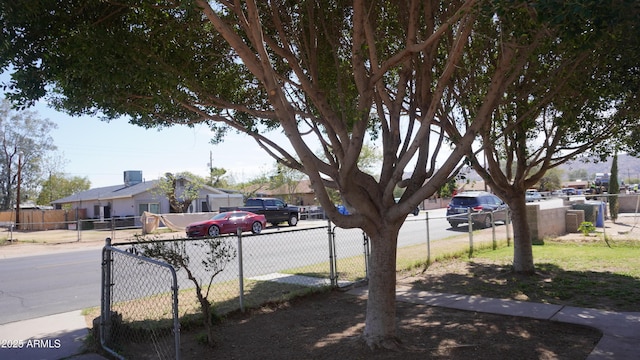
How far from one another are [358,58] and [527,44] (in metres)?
→ 2.25

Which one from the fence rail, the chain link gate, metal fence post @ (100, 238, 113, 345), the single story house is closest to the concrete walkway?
the fence rail

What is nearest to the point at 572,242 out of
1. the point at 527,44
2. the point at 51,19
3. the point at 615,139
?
the point at 615,139

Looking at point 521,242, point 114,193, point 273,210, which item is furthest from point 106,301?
point 114,193

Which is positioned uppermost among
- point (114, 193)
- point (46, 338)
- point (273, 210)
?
point (114, 193)

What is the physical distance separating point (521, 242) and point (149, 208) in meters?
35.2

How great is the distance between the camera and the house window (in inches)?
1558

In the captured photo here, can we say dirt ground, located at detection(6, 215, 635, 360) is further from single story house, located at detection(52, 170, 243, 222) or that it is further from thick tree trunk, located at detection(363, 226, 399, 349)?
single story house, located at detection(52, 170, 243, 222)

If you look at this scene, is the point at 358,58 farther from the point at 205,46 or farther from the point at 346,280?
the point at 346,280

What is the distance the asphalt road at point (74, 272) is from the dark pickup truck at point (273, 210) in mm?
10382

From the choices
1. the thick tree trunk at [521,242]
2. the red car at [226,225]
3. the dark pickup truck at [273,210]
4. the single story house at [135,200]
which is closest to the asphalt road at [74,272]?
the thick tree trunk at [521,242]

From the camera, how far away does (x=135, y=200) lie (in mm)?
39469

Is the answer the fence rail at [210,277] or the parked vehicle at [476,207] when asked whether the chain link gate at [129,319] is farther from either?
the parked vehicle at [476,207]

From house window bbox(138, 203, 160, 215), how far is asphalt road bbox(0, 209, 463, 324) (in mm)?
22400

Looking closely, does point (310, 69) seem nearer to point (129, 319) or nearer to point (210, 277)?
point (129, 319)
